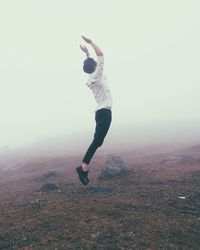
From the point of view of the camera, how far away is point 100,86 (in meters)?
9.87

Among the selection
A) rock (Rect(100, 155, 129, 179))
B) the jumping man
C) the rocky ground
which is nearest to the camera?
the jumping man

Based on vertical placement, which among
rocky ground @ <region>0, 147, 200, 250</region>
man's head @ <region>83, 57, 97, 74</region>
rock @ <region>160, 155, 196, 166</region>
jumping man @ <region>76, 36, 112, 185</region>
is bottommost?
rocky ground @ <region>0, 147, 200, 250</region>

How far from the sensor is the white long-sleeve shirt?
971 cm

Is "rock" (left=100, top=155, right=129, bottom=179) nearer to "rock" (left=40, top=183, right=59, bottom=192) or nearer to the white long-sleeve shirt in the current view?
"rock" (left=40, top=183, right=59, bottom=192)

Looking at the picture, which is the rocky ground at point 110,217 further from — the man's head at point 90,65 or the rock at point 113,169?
the man's head at point 90,65

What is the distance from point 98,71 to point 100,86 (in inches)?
17.1

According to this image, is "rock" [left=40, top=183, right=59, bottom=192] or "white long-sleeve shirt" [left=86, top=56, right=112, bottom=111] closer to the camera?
"white long-sleeve shirt" [left=86, top=56, right=112, bottom=111]

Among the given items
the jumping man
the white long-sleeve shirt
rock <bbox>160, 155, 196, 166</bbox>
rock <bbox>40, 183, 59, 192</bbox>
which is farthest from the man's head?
rock <bbox>160, 155, 196, 166</bbox>

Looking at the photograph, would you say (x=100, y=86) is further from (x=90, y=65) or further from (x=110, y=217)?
(x=110, y=217)

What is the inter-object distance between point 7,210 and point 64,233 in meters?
5.63

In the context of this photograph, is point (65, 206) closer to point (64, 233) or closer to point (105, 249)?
point (64, 233)

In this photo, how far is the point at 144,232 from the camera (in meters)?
10.7

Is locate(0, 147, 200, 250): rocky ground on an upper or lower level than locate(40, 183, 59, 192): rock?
lower

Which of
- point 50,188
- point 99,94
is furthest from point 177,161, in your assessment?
point 99,94
